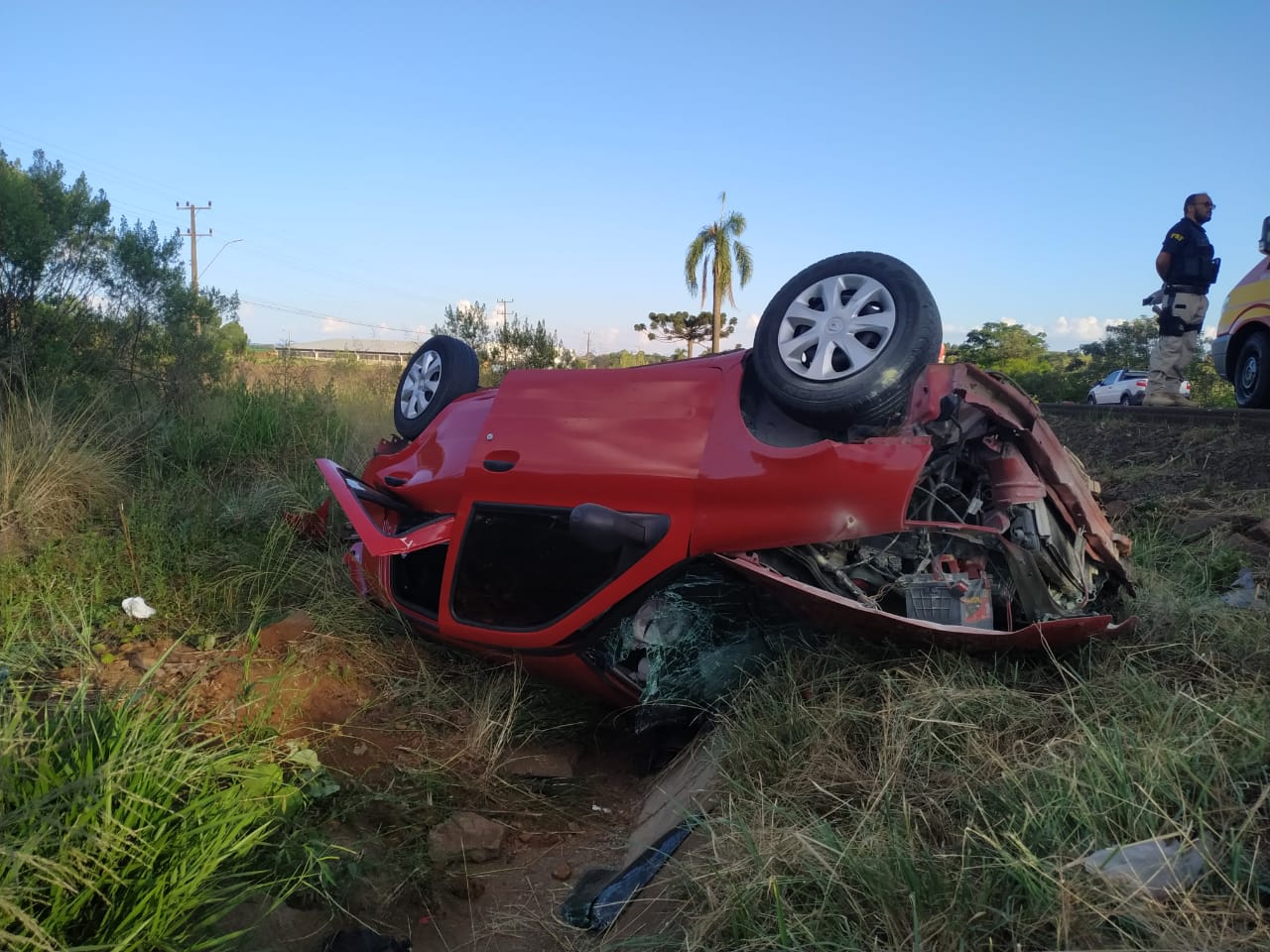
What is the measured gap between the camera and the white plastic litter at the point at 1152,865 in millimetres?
1667

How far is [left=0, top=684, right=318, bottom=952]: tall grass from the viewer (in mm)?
1766

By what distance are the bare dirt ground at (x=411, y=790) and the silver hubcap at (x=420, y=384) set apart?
1188mm

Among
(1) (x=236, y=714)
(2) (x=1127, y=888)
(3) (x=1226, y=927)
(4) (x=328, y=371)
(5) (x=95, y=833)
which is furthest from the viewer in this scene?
(4) (x=328, y=371)

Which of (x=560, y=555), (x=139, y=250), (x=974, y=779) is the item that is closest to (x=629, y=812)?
(x=560, y=555)

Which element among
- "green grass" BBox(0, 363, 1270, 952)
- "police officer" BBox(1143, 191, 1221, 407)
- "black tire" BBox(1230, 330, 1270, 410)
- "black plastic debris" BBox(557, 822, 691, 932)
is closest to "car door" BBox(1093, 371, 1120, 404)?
"black tire" BBox(1230, 330, 1270, 410)

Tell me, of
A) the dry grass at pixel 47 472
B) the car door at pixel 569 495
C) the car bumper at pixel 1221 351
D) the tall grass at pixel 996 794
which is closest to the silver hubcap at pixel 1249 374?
the car bumper at pixel 1221 351

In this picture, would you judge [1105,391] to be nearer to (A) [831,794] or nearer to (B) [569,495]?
(B) [569,495]

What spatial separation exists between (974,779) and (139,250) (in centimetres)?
907

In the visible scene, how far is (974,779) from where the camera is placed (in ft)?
7.17

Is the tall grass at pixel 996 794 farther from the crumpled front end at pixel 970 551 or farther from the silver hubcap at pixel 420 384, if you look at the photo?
the silver hubcap at pixel 420 384

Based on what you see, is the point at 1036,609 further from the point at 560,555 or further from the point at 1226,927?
the point at 560,555

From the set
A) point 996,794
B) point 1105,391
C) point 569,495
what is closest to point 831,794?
point 996,794

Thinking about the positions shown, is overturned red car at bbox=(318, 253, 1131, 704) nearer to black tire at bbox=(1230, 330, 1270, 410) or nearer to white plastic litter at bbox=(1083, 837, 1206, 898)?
white plastic litter at bbox=(1083, 837, 1206, 898)

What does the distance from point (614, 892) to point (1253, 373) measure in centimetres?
801
